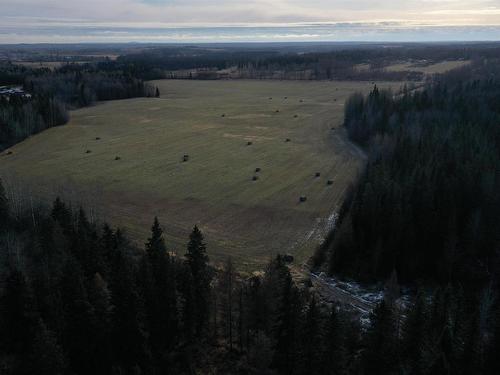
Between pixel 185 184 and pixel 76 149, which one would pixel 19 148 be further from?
pixel 185 184

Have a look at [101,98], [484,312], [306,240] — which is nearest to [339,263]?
[306,240]

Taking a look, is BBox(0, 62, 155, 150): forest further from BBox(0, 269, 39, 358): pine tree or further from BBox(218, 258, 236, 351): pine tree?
BBox(218, 258, 236, 351): pine tree

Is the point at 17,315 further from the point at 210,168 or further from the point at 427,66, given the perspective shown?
the point at 427,66

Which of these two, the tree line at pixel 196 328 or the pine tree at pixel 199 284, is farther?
the pine tree at pixel 199 284

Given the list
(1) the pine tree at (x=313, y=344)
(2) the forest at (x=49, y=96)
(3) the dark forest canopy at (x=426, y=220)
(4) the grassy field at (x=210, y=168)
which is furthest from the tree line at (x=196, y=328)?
(2) the forest at (x=49, y=96)

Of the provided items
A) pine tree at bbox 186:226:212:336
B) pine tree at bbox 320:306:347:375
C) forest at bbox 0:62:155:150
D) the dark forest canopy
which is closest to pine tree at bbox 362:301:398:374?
pine tree at bbox 320:306:347:375

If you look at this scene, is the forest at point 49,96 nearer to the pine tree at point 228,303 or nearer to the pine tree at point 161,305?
the pine tree at point 161,305

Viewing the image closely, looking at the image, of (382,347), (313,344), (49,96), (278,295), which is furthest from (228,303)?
(49,96)
